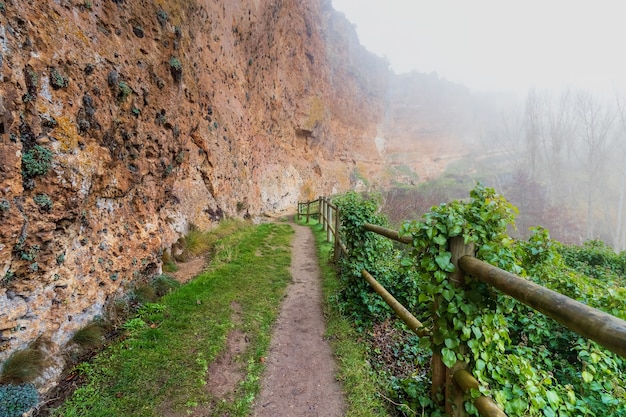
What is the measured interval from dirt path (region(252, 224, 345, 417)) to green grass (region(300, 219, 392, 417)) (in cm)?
10

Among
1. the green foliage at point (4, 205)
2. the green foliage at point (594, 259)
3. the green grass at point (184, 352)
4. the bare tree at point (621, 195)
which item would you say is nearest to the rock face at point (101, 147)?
the green foliage at point (4, 205)

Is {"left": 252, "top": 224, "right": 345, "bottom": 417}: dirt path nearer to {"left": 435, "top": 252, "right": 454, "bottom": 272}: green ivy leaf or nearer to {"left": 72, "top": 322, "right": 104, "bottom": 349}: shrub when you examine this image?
{"left": 435, "top": 252, "right": 454, "bottom": 272}: green ivy leaf

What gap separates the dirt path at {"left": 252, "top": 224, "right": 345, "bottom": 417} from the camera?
2.84 metres

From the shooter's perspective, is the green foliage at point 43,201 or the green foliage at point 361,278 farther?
the green foliage at point 361,278

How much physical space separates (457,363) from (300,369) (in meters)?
2.02

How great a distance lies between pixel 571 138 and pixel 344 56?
38874 mm

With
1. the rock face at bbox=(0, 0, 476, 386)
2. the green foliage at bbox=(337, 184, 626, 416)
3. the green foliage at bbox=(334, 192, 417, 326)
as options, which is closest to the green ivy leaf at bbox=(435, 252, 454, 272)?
the green foliage at bbox=(337, 184, 626, 416)

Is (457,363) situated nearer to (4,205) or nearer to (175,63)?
(4,205)

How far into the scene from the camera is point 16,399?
7.84ft

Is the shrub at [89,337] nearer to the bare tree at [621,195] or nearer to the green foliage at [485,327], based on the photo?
the green foliage at [485,327]

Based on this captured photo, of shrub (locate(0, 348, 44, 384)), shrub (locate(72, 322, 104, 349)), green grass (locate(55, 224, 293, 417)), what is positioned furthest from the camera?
shrub (locate(72, 322, 104, 349))

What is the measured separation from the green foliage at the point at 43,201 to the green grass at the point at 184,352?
69.6 inches

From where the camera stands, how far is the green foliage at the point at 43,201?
10.3 ft

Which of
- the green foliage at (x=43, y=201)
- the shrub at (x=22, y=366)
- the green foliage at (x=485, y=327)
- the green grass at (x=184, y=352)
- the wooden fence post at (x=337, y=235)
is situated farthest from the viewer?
the wooden fence post at (x=337, y=235)
